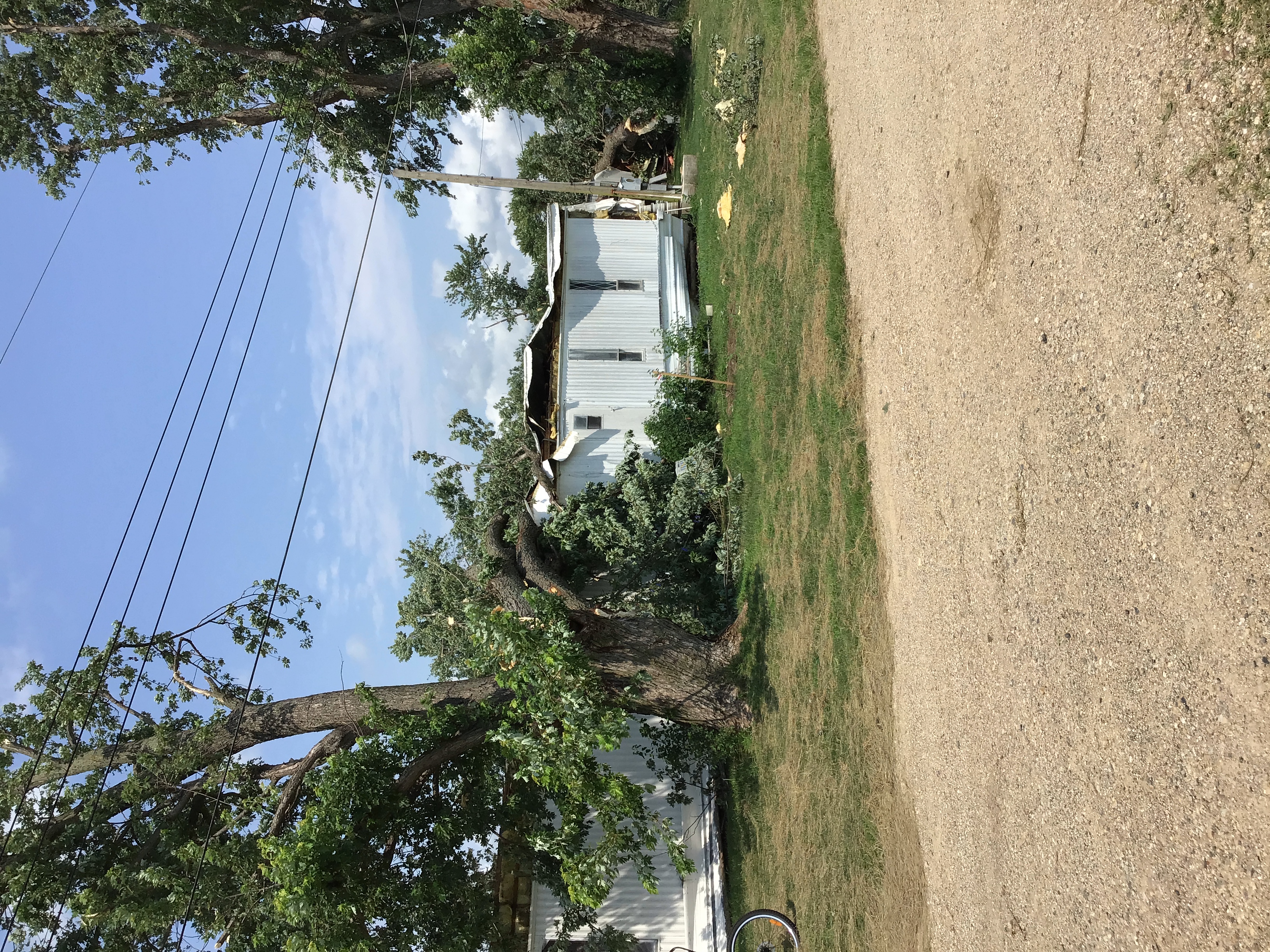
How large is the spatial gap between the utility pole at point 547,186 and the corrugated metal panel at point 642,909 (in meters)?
12.2

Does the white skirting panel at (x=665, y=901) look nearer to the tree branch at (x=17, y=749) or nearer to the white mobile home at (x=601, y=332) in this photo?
the white mobile home at (x=601, y=332)

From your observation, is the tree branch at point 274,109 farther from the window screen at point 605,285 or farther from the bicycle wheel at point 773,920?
the bicycle wheel at point 773,920

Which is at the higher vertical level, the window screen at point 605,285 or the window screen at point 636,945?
the window screen at point 605,285

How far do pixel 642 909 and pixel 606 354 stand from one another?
400 inches

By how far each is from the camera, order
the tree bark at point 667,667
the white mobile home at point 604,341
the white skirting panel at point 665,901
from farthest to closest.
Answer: the white mobile home at point 604,341, the white skirting panel at point 665,901, the tree bark at point 667,667

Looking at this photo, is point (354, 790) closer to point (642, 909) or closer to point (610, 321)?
point (642, 909)

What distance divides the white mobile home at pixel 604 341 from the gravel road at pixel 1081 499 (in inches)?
316

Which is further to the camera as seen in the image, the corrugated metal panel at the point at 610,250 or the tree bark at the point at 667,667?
the corrugated metal panel at the point at 610,250

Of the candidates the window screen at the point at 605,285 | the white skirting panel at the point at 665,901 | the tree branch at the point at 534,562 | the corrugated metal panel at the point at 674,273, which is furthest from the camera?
the window screen at the point at 605,285

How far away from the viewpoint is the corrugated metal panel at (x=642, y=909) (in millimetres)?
13266

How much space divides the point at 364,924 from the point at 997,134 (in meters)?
10.3

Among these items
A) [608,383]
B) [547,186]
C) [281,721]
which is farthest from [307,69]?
[281,721]

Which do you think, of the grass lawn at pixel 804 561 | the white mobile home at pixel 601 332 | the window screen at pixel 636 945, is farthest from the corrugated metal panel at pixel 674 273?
the window screen at pixel 636 945

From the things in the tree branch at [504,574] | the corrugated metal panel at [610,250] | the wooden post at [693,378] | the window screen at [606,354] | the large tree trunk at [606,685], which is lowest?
the large tree trunk at [606,685]
